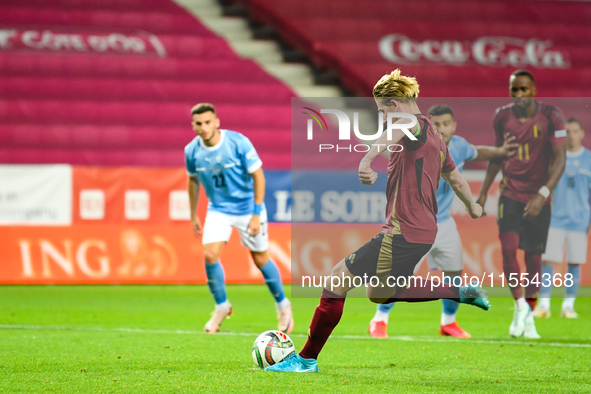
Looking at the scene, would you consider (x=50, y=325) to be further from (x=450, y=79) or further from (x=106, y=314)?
(x=450, y=79)

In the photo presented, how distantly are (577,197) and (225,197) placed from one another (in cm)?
361

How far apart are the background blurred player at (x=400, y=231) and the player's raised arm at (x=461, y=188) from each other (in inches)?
4.3

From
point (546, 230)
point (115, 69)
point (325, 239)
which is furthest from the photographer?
point (115, 69)

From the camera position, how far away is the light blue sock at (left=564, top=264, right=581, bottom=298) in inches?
334

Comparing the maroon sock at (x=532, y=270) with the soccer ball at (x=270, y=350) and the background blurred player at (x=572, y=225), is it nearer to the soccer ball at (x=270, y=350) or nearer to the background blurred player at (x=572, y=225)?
the background blurred player at (x=572, y=225)

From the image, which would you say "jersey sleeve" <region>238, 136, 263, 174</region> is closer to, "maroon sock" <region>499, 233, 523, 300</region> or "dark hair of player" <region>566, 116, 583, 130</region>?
"maroon sock" <region>499, 233, 523, 300</region>

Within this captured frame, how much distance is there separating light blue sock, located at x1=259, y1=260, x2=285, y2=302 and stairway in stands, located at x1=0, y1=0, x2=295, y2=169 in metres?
7.07

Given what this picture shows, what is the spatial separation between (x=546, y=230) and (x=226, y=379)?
3483mm

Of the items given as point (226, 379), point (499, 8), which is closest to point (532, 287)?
point (226, 379)

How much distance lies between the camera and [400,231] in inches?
179

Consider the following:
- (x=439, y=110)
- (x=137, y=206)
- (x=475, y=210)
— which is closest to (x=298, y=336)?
(x=439, y=110)

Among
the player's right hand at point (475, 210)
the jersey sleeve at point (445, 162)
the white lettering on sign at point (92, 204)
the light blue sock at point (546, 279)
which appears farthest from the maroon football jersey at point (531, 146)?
the white lettering on sign at point (92, 204)

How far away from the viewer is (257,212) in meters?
6.93

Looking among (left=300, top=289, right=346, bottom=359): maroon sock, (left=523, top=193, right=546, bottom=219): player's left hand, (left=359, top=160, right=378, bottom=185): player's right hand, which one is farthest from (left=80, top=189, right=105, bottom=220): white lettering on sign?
(left=359, top=160, right=378, bottom=185): player's right hand
